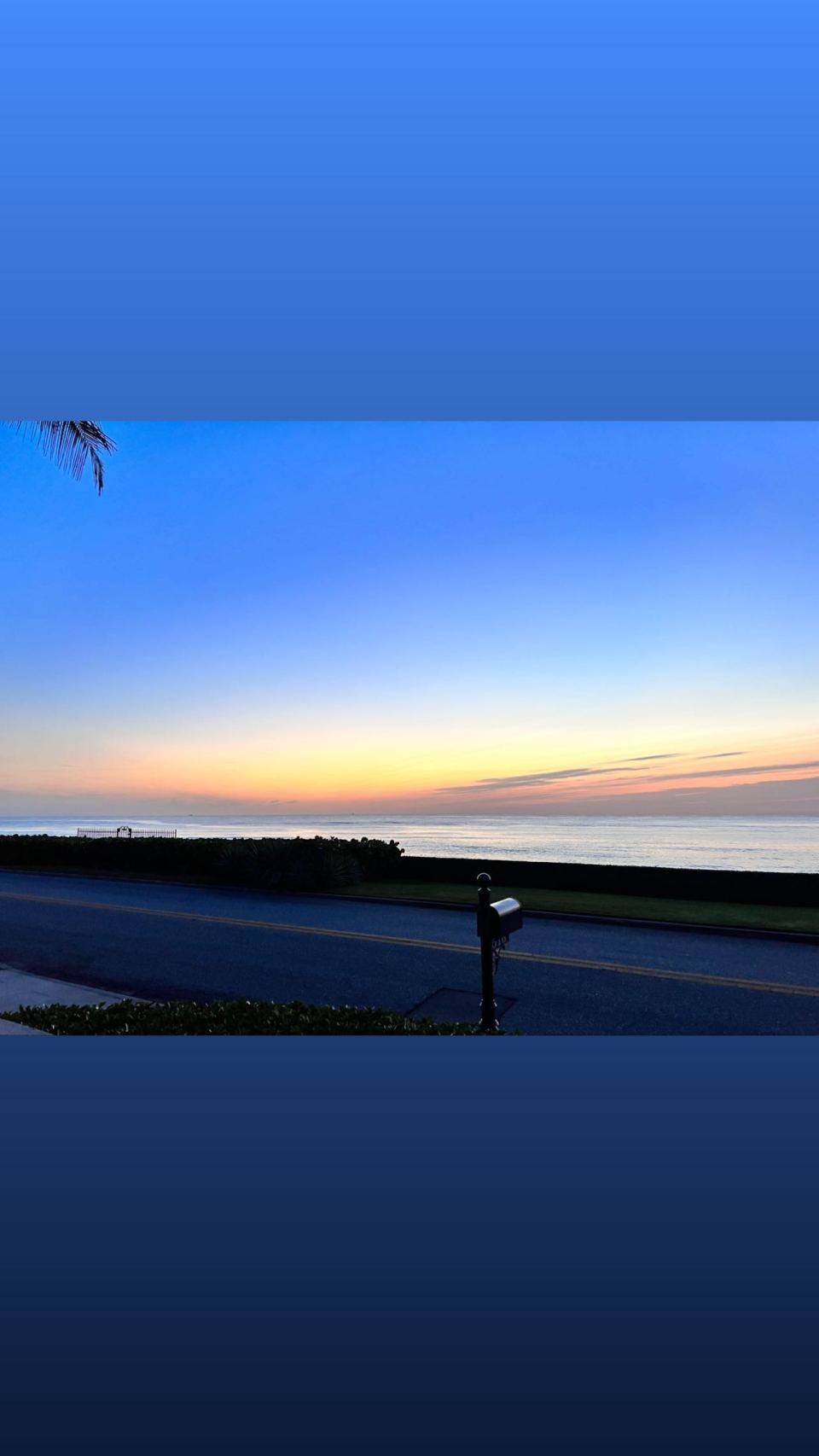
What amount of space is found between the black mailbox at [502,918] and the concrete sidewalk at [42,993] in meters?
3.35

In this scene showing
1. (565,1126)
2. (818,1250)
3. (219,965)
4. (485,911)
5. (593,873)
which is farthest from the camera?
(593,873)

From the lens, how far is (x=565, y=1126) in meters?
3.63

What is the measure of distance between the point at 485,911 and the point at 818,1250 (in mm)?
2977

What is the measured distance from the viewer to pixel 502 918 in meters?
5.45

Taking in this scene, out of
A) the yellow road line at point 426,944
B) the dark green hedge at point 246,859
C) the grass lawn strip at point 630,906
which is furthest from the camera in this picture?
the dark green hedge at point 246,859

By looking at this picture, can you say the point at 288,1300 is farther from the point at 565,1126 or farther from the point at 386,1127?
the point at 565,1126

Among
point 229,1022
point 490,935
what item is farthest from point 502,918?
point 229,1022

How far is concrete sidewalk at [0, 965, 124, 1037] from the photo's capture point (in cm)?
616

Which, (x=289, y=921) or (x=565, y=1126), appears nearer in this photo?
(x=565, y=1126)

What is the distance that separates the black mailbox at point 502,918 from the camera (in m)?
5.36

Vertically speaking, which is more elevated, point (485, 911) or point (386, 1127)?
point (485, 911)

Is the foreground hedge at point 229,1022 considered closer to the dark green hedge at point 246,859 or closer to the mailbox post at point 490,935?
the mailbox post at point 490,935

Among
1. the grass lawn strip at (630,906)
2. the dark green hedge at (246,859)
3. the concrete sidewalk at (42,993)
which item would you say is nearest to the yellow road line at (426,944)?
the grass lawn strip at (630,906)

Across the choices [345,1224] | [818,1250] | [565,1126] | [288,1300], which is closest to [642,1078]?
[565,1126]
